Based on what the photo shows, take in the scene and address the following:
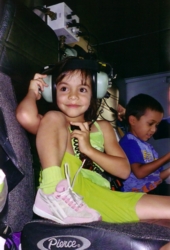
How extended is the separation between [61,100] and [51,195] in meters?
0.33

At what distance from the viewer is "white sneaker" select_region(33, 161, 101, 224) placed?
65 cm

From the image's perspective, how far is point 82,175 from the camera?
0.87 metres

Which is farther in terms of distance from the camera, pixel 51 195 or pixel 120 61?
pixel 120 61

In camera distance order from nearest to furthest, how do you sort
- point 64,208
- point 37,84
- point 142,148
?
1. point 64,208
2. point 37,84
3. point 142,148

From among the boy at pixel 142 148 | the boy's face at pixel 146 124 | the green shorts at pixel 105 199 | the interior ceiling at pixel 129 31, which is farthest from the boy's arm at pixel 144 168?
the interior ceiling at pixel 129 31

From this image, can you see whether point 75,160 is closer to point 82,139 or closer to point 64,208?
point 82,139

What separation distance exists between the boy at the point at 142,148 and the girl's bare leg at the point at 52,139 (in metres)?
0.50

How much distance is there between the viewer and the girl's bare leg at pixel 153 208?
0.79 metres

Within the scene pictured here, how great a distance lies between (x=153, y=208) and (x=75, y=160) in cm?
23

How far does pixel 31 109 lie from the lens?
83 cm

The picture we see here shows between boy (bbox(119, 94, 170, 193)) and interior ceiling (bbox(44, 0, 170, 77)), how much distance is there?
0.50 m

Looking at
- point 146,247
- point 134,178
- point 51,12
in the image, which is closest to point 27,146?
point 146,247

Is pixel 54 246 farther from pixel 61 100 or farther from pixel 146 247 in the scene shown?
pixel 61 100

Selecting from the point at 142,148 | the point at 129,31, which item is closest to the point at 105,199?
the point at 142,148
